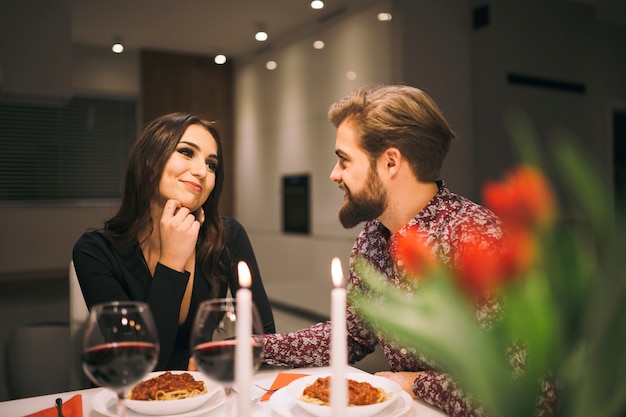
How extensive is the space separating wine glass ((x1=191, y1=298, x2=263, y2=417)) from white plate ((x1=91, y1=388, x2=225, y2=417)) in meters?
0.24

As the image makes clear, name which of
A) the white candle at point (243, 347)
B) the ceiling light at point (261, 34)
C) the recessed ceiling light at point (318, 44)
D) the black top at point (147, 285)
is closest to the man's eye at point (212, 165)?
the black top at point (147, 285)

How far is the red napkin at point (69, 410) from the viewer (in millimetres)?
844

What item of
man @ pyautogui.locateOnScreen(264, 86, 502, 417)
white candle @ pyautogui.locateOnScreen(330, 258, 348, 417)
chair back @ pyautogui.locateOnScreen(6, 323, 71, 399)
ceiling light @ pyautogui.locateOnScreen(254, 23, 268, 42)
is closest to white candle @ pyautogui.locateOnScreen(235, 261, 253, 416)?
white candle @ pyautogui.locateOnScreen(330, 258, 348, 417)

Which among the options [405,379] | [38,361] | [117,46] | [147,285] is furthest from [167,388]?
[117,46]

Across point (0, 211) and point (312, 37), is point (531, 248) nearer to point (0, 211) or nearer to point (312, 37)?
point (0, 211)

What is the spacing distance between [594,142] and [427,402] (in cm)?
298

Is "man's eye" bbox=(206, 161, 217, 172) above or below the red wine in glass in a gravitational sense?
above

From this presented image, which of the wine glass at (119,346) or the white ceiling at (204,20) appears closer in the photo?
the wine glass at (119,346)

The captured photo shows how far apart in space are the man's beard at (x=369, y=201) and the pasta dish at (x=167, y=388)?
0.62m

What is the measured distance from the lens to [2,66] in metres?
2.12

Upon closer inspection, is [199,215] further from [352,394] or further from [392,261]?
[352,394]

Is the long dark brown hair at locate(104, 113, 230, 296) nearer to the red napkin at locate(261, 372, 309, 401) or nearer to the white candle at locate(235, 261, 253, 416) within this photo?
the red napkin at locate(261, 372, 309, 401)

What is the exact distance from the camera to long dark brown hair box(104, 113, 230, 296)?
1506 mm

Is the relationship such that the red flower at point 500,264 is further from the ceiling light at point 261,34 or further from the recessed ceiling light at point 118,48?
the ceiling light at point 261,34
